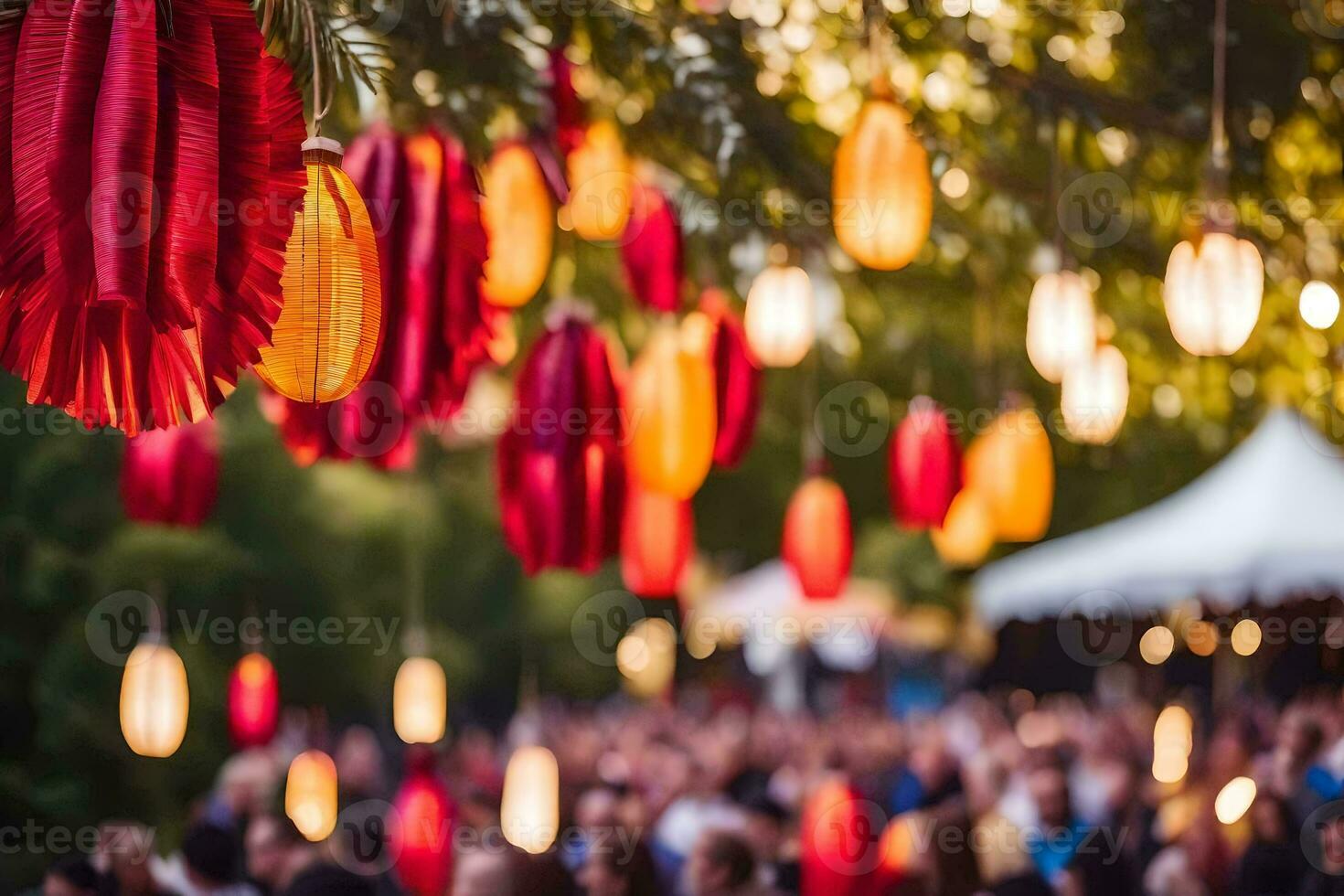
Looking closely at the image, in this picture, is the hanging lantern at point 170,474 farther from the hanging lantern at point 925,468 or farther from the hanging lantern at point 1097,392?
the hanging lantern at point 1097,392

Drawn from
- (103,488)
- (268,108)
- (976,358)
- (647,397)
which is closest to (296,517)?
(103,488)

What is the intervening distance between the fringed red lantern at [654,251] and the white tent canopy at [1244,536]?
3.31 meters

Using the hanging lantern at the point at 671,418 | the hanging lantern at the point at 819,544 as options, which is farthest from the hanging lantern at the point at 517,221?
the hanging lantern at the point at 819,544

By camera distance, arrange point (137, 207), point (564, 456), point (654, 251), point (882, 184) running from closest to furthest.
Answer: point (137, 207)
point (564, 456)
point (882, 184)
point (654, 251)

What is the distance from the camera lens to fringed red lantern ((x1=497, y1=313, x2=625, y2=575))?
2.55 metres

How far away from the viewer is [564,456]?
2.55 metres

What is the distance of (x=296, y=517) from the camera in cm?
771

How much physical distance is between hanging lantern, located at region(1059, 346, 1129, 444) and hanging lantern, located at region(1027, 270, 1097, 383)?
0.40 m

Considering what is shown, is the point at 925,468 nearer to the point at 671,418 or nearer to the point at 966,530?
the point at 966,530

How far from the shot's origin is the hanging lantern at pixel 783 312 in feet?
12.0

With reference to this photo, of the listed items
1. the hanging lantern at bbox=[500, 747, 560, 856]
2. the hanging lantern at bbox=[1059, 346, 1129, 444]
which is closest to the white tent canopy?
the hanging lantern at bbox=[1059, 346, 1129, 444]

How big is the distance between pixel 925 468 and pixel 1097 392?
0.55 m

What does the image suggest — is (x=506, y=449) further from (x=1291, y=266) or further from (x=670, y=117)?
(x=1291, y=266)

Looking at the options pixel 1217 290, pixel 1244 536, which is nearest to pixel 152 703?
pixel 1217 290
